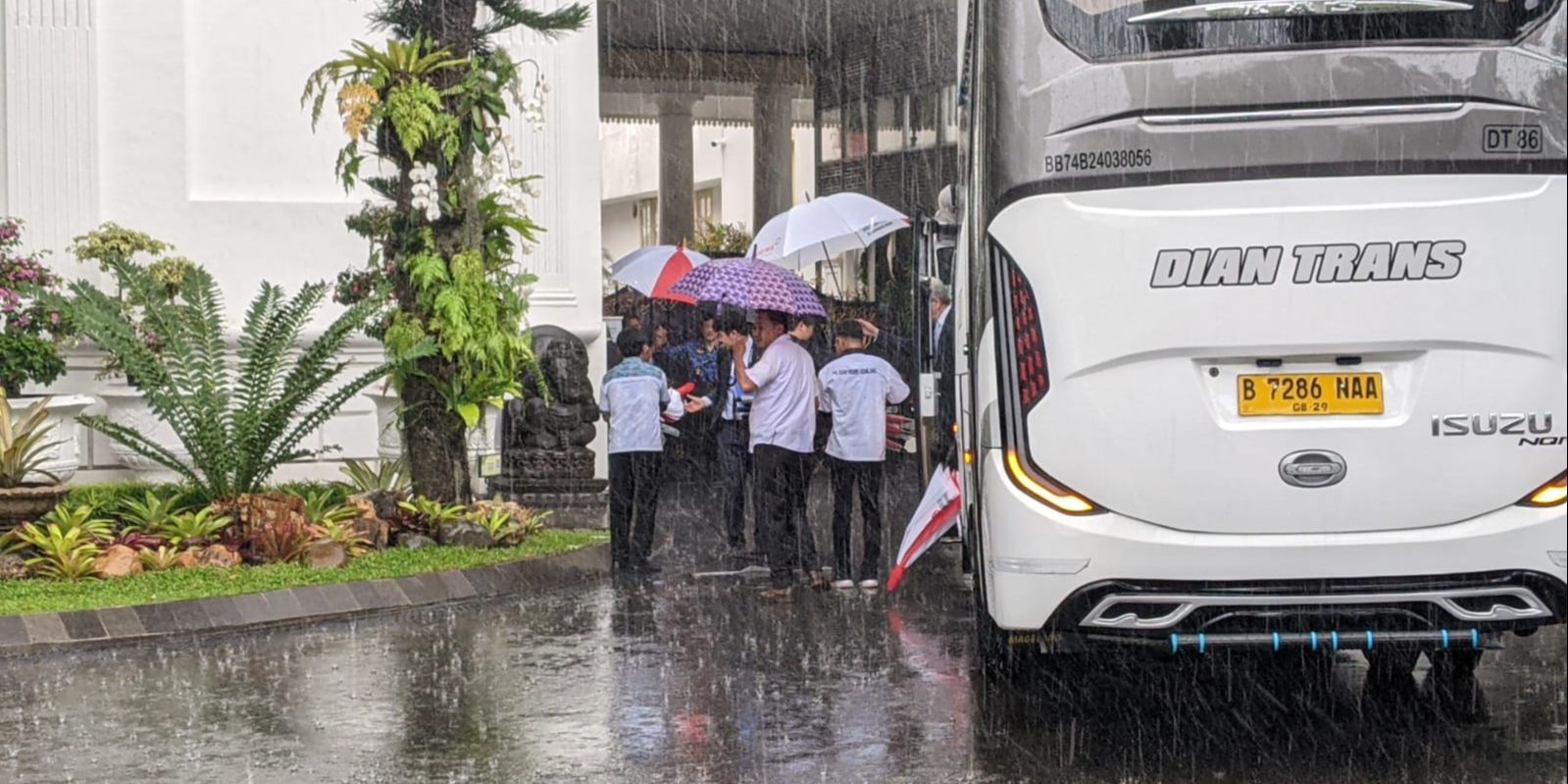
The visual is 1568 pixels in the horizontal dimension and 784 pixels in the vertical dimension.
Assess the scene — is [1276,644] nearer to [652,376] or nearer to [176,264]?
[652,376]

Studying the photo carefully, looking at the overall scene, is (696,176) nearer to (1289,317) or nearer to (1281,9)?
(1281,9)

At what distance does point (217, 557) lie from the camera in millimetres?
12055

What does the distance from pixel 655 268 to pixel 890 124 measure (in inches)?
521

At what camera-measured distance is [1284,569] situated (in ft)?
23.3

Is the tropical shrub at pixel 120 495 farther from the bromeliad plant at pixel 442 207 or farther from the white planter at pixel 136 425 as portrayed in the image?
the white planter at pixel 136 425

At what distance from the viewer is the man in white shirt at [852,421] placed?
1209 cm

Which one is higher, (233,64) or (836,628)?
(233,64)

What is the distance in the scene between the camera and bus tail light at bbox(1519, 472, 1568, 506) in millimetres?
7039

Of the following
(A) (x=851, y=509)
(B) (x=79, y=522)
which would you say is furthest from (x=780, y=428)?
(B) (x=79, y=522)

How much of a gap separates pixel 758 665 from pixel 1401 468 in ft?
11.6

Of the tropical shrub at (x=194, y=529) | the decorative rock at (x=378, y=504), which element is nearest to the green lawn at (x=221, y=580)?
the decorative rock at (x=378, y=504)

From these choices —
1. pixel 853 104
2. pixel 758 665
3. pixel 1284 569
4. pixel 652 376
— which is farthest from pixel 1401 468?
pixel 853 104

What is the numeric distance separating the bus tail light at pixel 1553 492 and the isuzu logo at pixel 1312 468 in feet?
2.09

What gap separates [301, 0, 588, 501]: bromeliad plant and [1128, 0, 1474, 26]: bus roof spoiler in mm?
6651
